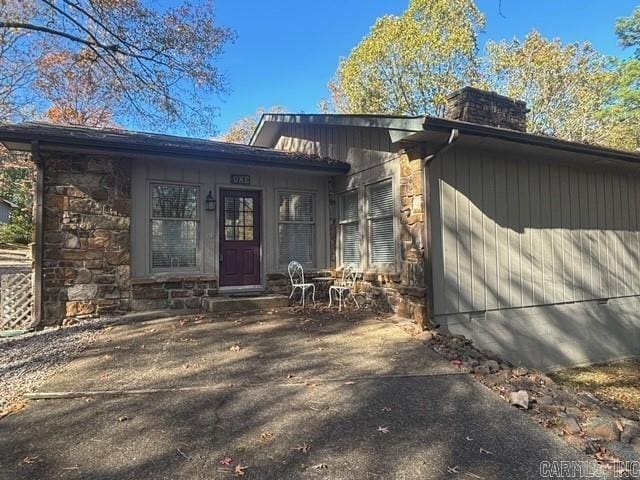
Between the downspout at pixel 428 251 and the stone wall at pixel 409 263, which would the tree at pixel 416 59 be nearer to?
the stone wall at pixel 409 263

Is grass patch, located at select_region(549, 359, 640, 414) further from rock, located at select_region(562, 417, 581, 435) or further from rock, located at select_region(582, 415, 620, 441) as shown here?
rock, located at select_region(562, 417, 581, 435)

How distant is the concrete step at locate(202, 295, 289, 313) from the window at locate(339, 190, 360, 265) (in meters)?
1.45

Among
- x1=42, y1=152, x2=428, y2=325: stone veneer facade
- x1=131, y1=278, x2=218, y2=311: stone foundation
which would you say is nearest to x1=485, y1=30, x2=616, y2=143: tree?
x1=42, y1=152, x2=428, y2=325: stone veneer facade

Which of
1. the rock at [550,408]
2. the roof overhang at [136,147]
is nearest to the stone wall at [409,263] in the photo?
the roof overhang at [136,147]

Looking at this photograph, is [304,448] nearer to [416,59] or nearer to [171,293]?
[171,293]

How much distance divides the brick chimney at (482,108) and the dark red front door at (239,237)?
3.88 m

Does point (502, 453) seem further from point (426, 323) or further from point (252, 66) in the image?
point (252, 66)

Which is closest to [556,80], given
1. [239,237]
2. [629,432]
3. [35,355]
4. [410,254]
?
[410,254]

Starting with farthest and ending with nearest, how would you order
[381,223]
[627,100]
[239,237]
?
[627,100], [239,237], [381,223]

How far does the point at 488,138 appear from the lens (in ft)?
17.6

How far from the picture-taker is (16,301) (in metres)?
6.09

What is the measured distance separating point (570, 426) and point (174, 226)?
238 inches

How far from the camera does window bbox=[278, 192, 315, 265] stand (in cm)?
764

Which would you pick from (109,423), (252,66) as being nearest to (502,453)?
(109,423)
